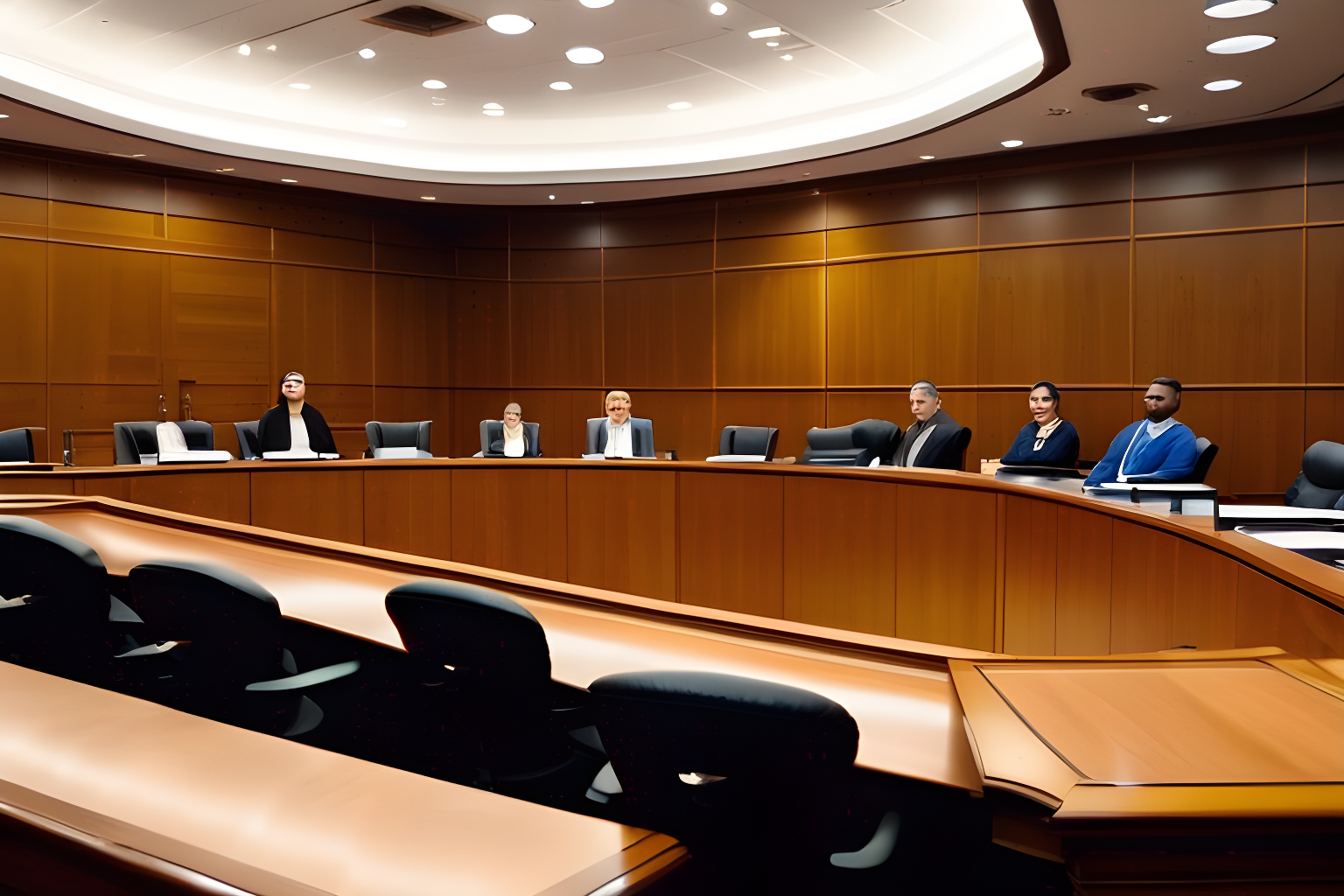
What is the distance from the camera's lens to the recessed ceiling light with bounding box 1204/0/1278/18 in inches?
165

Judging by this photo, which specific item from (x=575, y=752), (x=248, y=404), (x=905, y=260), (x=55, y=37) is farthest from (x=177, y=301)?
(x=575, y=752)

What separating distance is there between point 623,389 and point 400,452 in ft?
11.4

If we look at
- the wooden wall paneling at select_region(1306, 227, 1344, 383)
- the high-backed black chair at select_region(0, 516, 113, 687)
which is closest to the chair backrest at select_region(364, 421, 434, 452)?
the high-backed black chair at select_region(0, 516, 113, 687)

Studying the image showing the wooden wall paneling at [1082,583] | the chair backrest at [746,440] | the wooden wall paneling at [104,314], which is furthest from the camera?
the wooden wall paneling at [104,314]

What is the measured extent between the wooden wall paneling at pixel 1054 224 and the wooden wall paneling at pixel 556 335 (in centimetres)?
388

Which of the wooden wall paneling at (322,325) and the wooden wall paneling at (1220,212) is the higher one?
the wooden wall paneling at (1220,212)

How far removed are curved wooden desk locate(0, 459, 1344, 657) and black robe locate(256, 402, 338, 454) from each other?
111 cm

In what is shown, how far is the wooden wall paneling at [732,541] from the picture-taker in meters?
4.61

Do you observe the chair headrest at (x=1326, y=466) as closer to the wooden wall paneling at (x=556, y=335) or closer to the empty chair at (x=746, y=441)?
the empty chair at (x=746, y=441)

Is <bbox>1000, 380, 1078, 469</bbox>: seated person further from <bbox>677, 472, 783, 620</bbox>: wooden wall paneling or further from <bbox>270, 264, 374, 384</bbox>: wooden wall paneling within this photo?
<bbox>270, 264, 374, 384</bbox>: wooden wall paneling

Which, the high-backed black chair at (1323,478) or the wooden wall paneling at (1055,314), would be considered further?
the wooden wall paneling at (1055,314)

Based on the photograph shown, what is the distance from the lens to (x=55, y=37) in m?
5.75

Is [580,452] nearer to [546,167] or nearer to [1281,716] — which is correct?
[546,167]

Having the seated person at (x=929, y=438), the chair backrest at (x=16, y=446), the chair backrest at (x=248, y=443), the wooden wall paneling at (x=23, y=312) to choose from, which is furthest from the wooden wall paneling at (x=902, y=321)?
the wooden wall paneling at (x=23, y=312)
